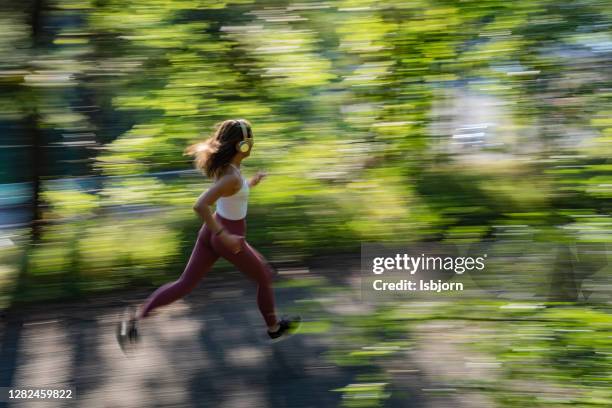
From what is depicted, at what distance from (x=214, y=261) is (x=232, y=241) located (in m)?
0.28

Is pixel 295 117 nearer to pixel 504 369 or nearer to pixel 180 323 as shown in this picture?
pixel 180 323

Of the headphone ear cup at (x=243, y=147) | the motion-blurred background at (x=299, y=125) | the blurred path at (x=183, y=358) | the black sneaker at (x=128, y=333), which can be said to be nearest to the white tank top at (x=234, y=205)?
the headphone ear cup at (x=243, y=147)

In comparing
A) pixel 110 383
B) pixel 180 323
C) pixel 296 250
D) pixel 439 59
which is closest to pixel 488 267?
pixel 439 59

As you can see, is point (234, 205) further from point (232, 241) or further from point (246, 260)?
point (246, 260)

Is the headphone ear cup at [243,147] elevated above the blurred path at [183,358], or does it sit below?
above

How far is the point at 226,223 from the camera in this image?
4.75 m

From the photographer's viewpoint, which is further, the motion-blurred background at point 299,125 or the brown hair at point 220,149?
the brown hair at point 220,149

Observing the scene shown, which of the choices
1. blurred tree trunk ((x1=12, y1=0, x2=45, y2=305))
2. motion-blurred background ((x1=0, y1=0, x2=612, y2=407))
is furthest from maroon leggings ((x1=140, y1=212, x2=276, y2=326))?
blurred tree trunk ((x1=12, y1=0, x2=45, y2=305))

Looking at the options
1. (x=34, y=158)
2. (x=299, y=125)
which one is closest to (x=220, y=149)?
(x=299, y=125)

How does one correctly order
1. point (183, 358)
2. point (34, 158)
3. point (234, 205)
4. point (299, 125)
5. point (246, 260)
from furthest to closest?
point (34, 158)
point (299, 125)
point (183, 358)
point (246, 260)
point (234, 205)

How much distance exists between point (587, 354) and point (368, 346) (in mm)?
889

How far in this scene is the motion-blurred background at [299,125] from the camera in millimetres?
4293

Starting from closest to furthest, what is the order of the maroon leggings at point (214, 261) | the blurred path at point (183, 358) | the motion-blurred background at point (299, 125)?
the motion-blurred background at point (299, 125) → the blurred path at point (183, 358) → the maroon leggings at point (214, 261)

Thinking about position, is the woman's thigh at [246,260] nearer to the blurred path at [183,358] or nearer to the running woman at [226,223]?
the running woman at [226,223]
